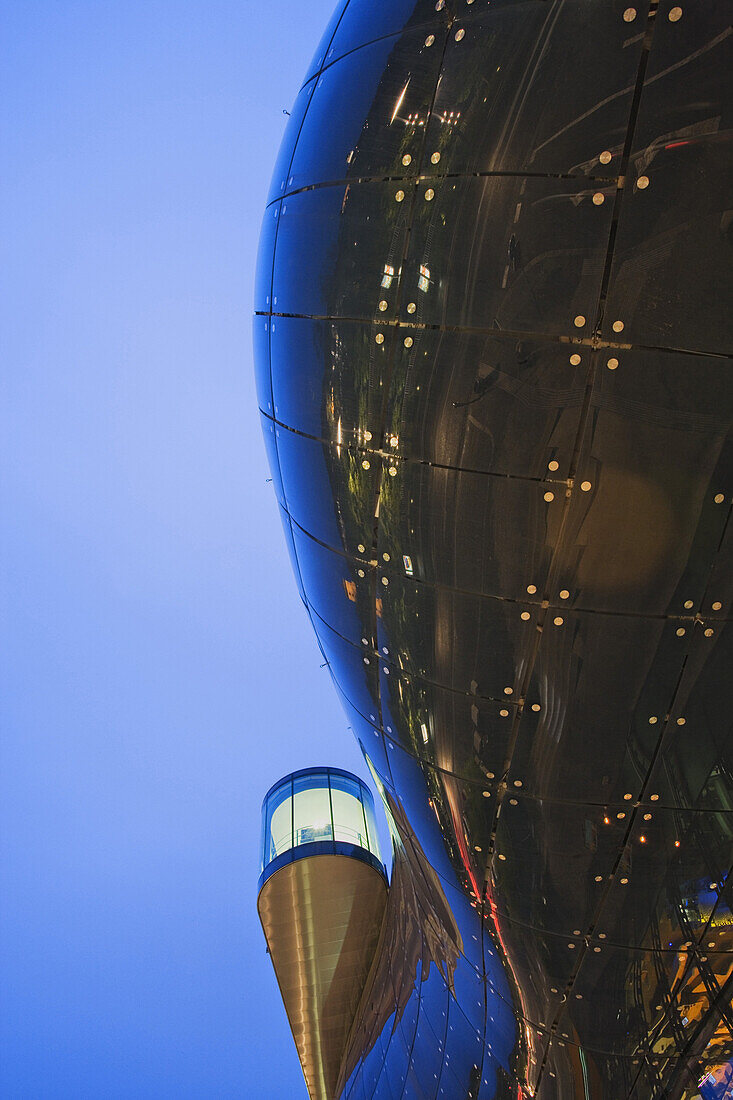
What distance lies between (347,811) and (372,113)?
6939mm

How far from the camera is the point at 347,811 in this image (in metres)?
9.09

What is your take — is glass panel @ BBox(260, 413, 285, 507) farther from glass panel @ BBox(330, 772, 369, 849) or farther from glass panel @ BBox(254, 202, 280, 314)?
glass panel @ BBox(330, 772, 369, 849)

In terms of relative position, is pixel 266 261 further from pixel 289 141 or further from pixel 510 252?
pixel 510 252

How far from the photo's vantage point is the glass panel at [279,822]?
8.52 m

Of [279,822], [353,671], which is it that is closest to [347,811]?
[279,822]

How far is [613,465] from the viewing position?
3221 millimetres

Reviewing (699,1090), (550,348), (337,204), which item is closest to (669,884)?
(699,1090)

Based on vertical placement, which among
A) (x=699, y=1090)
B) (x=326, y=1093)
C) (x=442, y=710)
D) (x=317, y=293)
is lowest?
(x=699, y=1090)

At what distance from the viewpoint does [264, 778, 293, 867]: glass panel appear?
8.52m

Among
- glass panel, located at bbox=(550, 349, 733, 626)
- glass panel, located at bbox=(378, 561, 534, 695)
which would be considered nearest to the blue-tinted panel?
glass panel, located at bbox=(378, 561, 534, 695)

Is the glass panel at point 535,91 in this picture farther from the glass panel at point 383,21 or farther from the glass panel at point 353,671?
the glass panel at point 353,671

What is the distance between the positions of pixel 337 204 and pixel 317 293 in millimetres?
351

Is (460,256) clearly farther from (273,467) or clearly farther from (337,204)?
(273,467)

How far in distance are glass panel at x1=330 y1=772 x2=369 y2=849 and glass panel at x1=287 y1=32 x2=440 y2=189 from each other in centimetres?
609
